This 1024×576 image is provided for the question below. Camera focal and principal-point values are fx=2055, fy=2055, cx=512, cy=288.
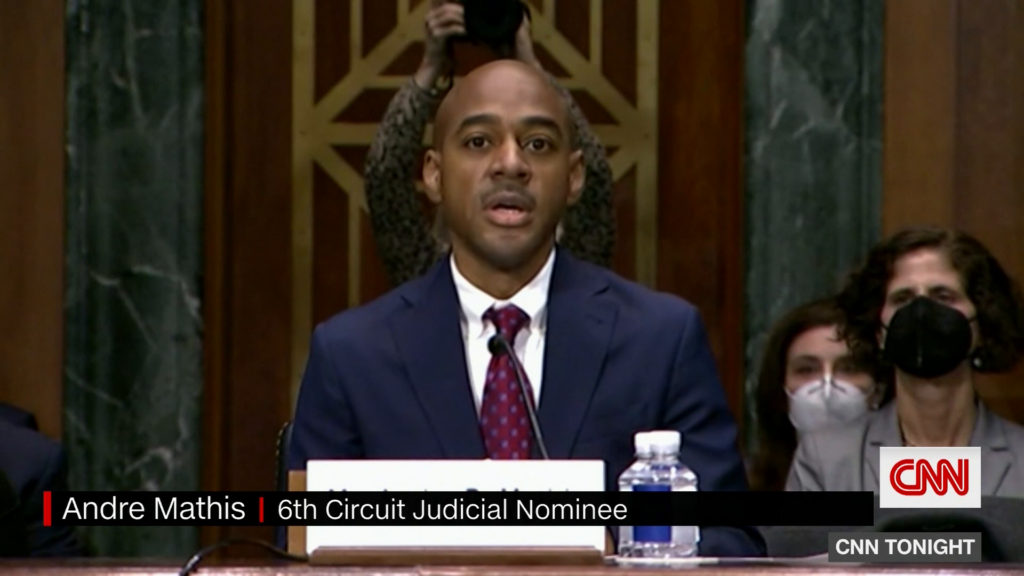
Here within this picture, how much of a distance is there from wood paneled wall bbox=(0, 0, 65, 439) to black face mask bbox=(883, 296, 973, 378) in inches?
85.1

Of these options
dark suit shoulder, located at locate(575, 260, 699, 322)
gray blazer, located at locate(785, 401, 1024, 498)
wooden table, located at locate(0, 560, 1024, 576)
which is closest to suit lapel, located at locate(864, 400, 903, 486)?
gray blazer, located at locate(785, 401, 1024, 498)

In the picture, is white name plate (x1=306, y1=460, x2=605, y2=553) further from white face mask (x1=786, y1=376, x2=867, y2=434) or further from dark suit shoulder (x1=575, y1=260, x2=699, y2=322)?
white face mask (x1=786, y1=376, x2=867, y2=434)

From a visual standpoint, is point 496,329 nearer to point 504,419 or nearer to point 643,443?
point 504,419

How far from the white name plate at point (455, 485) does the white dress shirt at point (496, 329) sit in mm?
826

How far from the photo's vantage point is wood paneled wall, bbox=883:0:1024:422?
4934 mm

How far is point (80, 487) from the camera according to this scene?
4.93 metres

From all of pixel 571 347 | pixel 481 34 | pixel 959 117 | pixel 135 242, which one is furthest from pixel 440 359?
pixel 959 117

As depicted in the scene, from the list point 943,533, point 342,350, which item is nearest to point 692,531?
point 943,533

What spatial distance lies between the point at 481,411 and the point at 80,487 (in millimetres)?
1979

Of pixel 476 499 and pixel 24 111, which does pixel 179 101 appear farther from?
pixel 476 499

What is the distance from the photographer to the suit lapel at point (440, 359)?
3.23m

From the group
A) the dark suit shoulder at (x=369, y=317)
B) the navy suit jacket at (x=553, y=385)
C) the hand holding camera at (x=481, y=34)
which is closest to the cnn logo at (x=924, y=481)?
the navy suit jacket at (x=553, y=385)

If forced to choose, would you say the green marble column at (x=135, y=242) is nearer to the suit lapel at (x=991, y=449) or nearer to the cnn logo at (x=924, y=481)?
the suit lapel at (x=991, y=449)

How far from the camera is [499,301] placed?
3402mm
